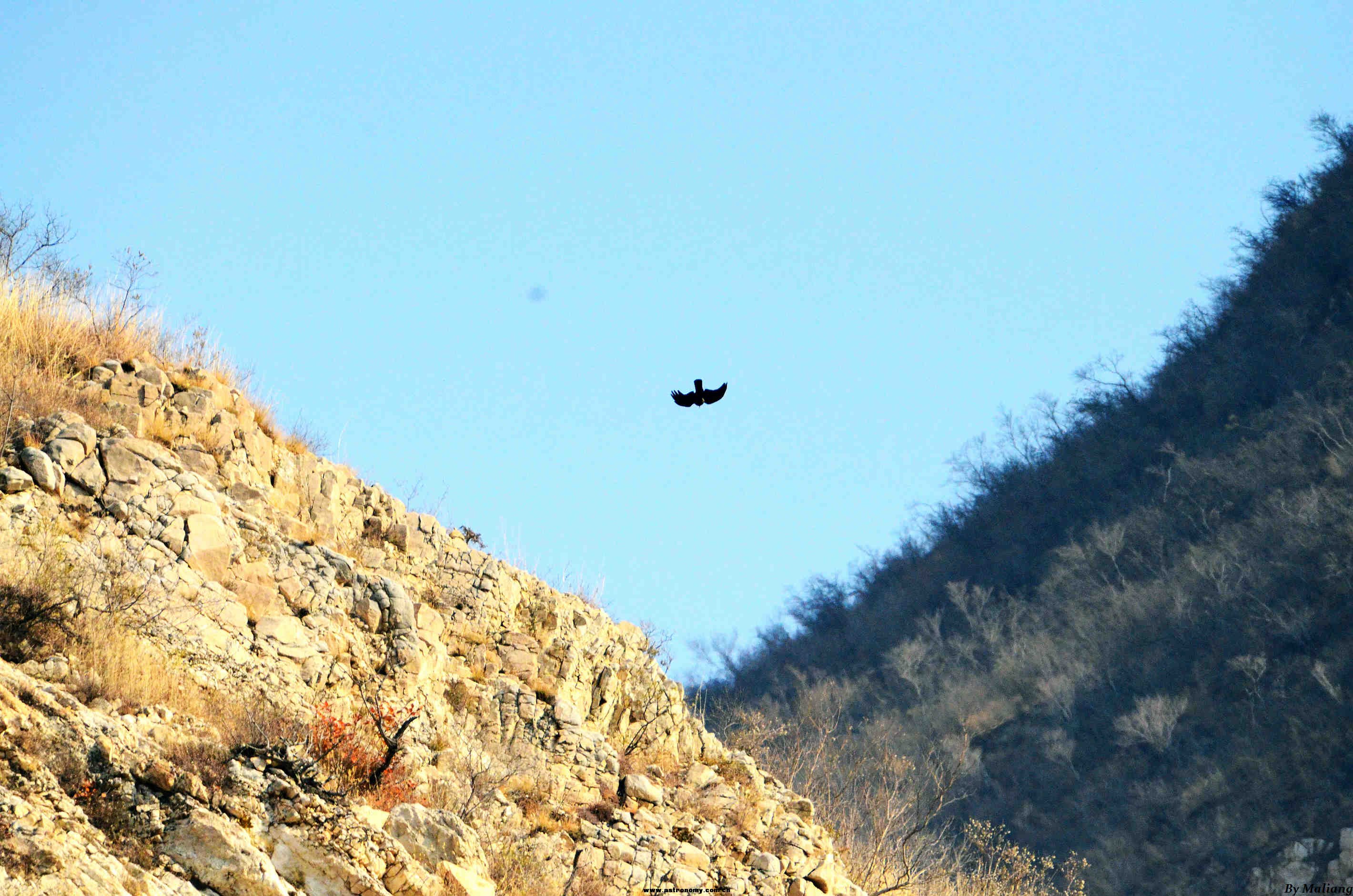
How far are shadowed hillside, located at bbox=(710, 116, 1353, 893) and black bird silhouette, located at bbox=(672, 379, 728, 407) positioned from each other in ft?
52.1

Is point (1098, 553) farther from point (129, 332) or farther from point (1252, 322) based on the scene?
point (129, 332)

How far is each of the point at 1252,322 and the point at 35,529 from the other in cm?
7620

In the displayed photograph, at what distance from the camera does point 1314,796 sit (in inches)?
1617

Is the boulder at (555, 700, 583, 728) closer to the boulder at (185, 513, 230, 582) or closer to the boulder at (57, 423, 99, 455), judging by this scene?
the boulder at (185, 513, 230, 582)

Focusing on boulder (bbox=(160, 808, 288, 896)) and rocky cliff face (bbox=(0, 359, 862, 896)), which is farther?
rocky cliff face (bbox=(0, 359, 862, 896))

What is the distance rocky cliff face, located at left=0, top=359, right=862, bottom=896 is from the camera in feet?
22.3

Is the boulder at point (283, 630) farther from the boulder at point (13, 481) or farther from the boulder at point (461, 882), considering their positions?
the boulder at point (461, 882)

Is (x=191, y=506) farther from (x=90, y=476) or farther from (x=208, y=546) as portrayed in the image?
(x=90, y=476)

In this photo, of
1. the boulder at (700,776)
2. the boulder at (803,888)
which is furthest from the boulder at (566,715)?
the boulder at (803,888)

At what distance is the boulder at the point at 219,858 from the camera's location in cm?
663

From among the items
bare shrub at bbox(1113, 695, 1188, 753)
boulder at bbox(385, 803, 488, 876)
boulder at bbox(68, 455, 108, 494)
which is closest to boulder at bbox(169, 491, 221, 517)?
boulder at bbox(68, 455, 108, 494)

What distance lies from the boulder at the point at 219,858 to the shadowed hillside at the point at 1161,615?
56.9 feet

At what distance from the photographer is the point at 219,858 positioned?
264 inches

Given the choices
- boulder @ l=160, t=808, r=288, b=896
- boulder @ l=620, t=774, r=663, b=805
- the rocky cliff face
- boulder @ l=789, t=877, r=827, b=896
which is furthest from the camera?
boulder @ l=789, t=877, r=827, b=896
